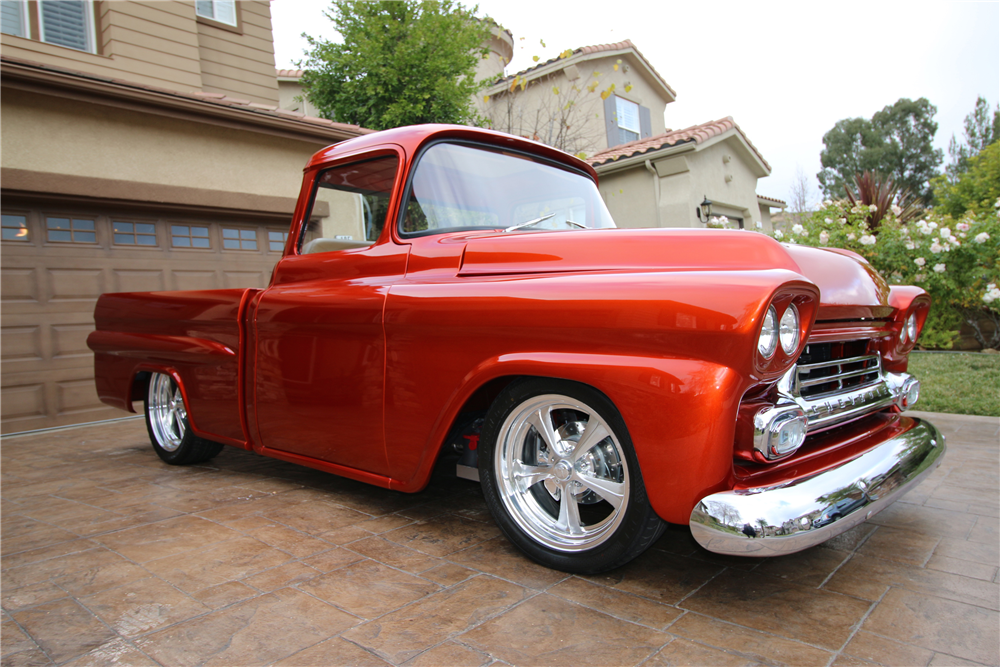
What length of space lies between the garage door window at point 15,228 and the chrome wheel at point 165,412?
300 centimetres

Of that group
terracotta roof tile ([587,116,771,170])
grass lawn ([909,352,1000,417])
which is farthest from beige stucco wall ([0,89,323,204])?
grass lawn ([909,352,1000,417])

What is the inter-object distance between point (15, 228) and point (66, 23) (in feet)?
11.1

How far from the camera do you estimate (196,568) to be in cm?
242

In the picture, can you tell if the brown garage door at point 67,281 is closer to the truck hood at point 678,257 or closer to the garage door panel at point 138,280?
the garage door panel at point 138,280

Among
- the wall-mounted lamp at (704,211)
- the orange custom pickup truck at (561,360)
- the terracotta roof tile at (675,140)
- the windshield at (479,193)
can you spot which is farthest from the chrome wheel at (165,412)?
the wall-mounted lamp at (704,211)

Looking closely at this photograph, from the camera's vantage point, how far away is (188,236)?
706 centimetres

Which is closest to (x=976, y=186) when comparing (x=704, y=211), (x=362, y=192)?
(x=704, y=211)

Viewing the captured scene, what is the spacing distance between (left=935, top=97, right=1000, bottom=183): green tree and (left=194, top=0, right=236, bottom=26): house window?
1574 inches

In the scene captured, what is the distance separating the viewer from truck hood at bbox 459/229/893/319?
207cm

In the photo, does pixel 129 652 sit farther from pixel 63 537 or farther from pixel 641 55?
pixel 641 55

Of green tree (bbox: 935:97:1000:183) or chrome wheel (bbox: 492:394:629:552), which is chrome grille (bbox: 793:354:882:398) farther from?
green tree (bbox: 935:97:1000:183)

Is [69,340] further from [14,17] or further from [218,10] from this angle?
[218,10]

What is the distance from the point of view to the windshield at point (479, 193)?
2828 millimetres

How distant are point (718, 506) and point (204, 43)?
10.00m
